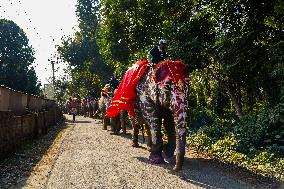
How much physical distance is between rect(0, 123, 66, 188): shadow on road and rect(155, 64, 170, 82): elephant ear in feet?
10.4

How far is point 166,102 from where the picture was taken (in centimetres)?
817

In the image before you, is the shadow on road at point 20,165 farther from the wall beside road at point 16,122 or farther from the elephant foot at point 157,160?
the elephant foot at point 157,160

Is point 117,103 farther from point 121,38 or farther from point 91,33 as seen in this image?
point 91,33

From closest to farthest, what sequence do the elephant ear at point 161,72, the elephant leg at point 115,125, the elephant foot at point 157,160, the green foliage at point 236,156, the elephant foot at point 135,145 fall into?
the elephant ear at point 161,72, the green foliage at point 236,156, the elephant foot at point 157,160, the elephant foot at point 135,145, the elephant leg at point 115,125

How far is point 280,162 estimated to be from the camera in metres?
8.61

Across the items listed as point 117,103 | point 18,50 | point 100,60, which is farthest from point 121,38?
point 18,50

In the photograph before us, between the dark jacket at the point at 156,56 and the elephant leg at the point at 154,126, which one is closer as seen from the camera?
the elephant leg at the point at 154,126

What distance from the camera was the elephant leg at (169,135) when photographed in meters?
8.94

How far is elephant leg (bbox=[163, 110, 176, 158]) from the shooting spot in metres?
8.94

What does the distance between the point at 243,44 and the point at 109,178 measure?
7.89 meters

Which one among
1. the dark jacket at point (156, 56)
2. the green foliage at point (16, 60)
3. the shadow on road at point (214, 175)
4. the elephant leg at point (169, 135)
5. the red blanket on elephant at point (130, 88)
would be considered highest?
the green foliage at point (16, 60)

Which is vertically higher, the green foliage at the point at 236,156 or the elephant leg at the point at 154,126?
the elephant leg at the point at 154,126

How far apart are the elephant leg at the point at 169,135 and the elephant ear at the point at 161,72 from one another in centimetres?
104

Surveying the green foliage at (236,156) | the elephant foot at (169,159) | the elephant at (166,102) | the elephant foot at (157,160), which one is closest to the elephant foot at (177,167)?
the elephant at (166,102)
